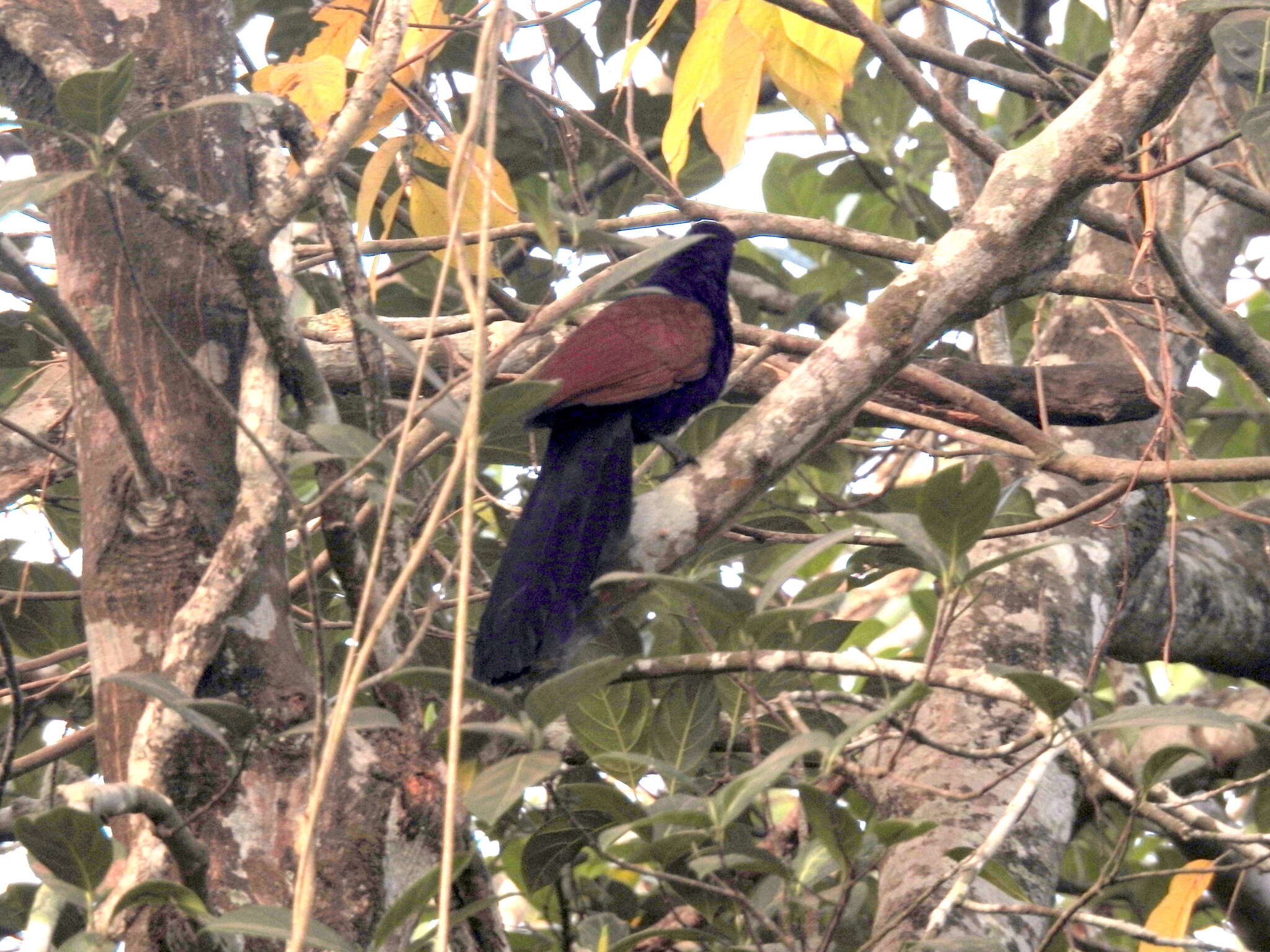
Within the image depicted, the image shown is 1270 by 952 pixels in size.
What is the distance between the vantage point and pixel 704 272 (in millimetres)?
3381

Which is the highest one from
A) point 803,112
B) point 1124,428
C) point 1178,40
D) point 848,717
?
point 1178,40

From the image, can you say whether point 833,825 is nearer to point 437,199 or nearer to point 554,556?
Result: point 554,556

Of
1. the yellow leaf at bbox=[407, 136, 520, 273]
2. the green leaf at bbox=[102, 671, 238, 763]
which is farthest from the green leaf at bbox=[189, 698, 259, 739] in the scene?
the yellow leaf at bbox=[407, 136, 520, 273]

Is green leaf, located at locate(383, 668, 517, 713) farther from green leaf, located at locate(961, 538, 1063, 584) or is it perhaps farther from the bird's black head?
the bird's black head

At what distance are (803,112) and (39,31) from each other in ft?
4.74

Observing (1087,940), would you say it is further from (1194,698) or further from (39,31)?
(39,31)

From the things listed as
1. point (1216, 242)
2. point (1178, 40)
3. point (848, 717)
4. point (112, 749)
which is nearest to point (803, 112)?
point (1178, 40)

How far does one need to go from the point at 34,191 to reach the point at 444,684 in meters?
0.77

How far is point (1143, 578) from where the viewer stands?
353cm

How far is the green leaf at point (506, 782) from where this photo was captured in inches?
53.1

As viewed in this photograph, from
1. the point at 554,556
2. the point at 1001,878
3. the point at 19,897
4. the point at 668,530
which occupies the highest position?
the point at 668,530

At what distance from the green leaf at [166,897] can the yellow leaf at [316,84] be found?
1237mm

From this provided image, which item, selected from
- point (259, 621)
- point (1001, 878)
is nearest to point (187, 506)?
point (259, 621)

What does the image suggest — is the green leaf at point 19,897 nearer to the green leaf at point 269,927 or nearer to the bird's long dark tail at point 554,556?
the bird's long dark tail at point 554,556
